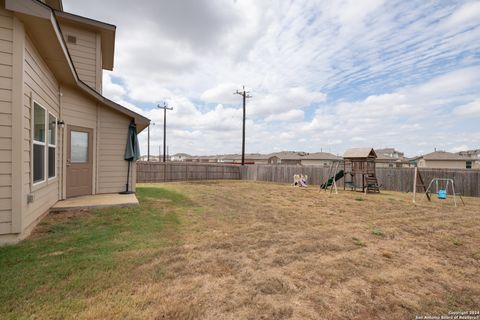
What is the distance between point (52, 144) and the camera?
5.05 m

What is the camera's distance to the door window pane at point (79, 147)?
6422 mm

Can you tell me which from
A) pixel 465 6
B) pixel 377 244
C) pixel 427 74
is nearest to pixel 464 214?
pixel 377 244

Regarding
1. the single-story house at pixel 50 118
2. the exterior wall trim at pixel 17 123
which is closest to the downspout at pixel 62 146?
the single-story house at pixel 50 118

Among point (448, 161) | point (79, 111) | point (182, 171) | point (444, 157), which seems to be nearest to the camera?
point (79, 111)

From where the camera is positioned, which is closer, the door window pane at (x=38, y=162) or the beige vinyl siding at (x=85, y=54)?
the door window pane at (x=38, y=162)

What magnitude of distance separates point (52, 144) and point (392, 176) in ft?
54.9

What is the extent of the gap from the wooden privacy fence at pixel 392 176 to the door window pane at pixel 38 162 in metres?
16.1

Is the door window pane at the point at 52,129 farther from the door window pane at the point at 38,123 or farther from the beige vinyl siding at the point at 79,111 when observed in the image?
the beige vinyl siding at the point at 79,111

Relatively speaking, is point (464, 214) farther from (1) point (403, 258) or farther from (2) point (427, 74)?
(2) point (427, 74)

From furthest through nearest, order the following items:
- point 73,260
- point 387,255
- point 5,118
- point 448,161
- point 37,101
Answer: point 448,161 < point 37,101 < point 387,255 < point 5,118 < point 73,260

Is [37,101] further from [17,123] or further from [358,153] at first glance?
[358,153]

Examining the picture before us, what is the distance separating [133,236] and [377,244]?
4.14m

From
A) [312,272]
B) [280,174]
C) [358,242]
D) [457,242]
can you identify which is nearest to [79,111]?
[312,272]

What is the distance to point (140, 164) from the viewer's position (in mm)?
17219
